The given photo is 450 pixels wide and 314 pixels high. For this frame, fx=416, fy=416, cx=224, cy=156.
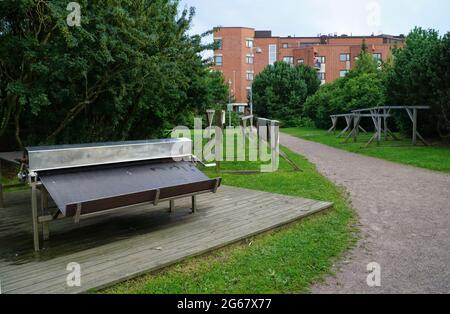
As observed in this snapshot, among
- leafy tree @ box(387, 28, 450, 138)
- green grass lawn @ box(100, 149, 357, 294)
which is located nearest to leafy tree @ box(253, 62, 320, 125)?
leafy tree @ box(387, 28, 450, 138)

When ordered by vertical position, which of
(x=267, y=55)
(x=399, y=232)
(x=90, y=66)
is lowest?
(x=399, y=232)

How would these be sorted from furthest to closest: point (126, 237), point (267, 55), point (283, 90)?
point (267, 55), point (283, 90), point (126, 237)

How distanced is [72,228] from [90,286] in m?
1.98

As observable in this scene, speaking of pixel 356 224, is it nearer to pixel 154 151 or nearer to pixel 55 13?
pixel 154 151

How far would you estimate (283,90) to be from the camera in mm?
48469

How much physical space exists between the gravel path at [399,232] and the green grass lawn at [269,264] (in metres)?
0.20

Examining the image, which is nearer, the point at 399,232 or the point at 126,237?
the point at 126,237

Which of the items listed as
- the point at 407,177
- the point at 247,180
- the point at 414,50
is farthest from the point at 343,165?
the point at 414,50

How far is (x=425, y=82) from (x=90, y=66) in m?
15.7

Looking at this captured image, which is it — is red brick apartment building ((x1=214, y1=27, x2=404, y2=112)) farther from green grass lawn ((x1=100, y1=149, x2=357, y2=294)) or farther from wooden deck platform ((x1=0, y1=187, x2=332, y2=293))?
green grass lawn ((x1=100, y1=149, x2=357, y2=294))

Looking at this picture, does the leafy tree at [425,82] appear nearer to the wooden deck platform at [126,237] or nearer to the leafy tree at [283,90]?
the wooden deck platform at [126,237]

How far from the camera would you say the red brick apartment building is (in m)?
64.1

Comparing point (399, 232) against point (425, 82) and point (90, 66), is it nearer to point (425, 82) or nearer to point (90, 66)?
point (90, 66)

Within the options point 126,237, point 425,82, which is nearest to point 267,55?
point 425,82
